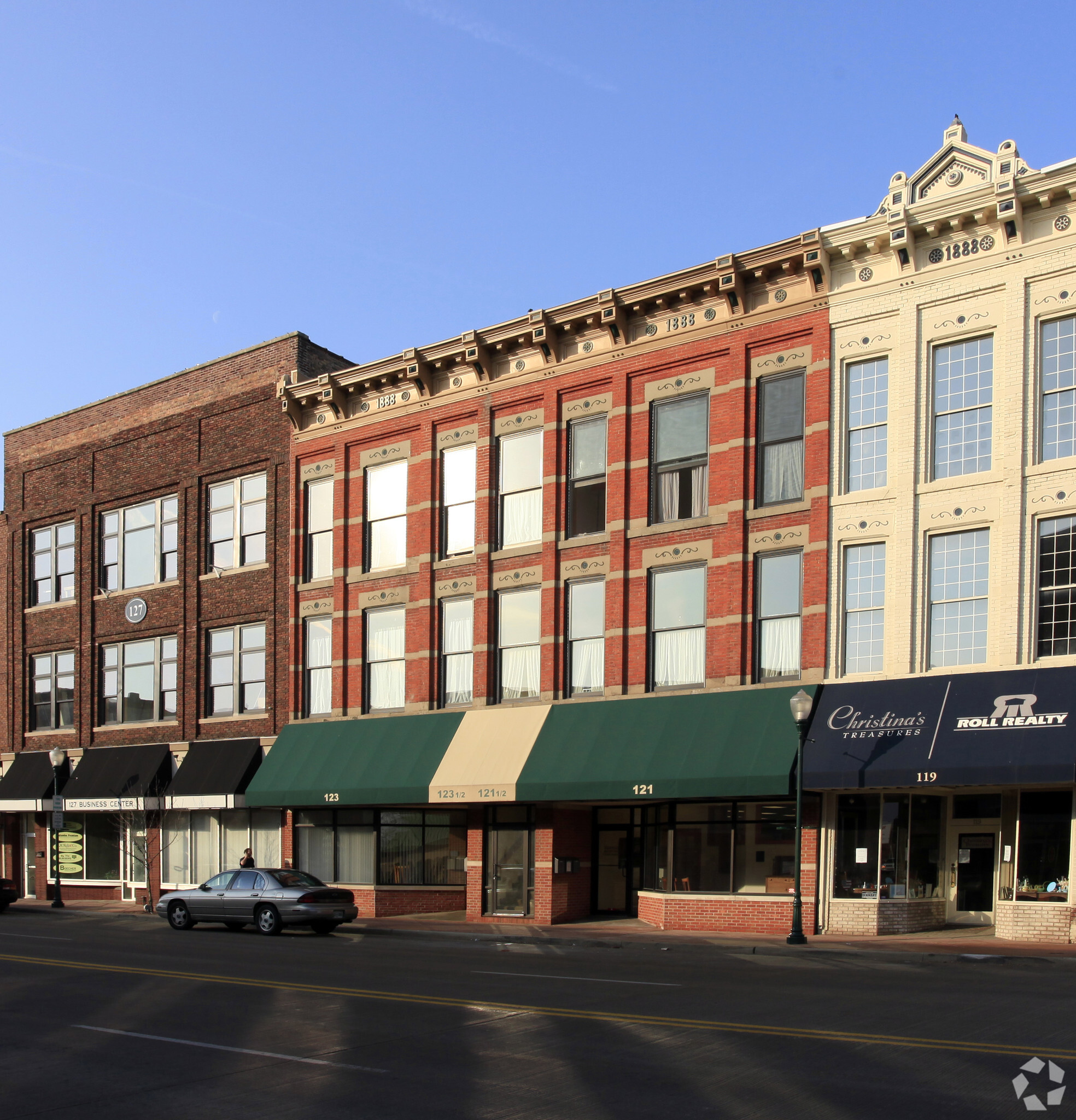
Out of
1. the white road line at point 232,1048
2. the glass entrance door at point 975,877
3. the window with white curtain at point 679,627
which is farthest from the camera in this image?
the window with white curtain at point 679,627

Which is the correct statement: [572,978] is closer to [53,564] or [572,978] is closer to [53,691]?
[53,691]

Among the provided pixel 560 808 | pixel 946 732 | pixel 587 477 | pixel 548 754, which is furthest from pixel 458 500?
pixel 946 732

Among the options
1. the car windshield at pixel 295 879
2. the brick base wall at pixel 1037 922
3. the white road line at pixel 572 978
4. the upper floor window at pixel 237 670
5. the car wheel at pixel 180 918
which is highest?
the upper floor window at pixel 237 670

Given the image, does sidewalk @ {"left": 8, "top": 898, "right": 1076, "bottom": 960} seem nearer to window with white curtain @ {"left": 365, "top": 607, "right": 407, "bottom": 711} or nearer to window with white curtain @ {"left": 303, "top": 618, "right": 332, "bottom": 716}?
window with white curtain @ {"left": 365, "top": 607, "right": 407, "bottom": 711}

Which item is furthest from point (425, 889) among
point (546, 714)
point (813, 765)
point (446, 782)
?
point (813, 765)

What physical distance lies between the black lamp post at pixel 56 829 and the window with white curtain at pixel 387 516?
37.7 ft

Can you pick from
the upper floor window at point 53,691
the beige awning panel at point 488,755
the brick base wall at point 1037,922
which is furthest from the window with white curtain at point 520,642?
the upper floor window at point 53,691

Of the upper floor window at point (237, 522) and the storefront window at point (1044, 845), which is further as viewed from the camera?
the upper floor window at point (237, 522)

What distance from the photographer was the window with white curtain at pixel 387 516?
32.6 m

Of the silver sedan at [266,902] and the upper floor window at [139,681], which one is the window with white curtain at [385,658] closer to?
the silver sedan at [266,902]

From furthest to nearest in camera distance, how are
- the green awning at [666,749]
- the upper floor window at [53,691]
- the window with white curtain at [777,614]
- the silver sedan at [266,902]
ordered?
the upper floor window at [53,691], the silver sedan at [266,902], the window with white curtain at [777,614], the green awning at [666,749]

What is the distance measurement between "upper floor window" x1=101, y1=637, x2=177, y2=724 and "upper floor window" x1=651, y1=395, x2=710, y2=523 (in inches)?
647

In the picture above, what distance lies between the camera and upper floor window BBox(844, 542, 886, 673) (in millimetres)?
24656

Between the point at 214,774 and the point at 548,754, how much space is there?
11192mm
